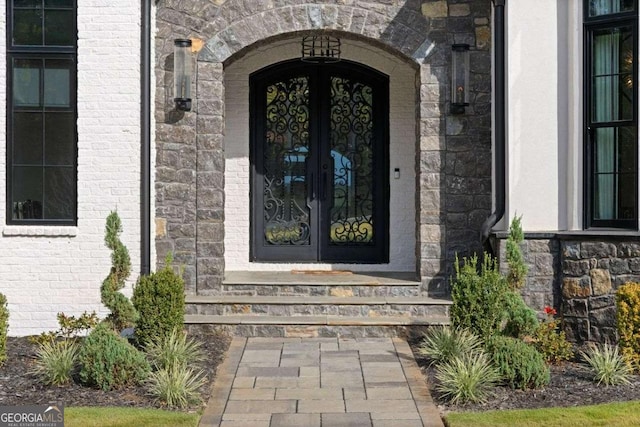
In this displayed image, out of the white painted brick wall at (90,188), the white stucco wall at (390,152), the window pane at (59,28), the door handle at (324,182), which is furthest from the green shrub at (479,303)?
the window pane at (59,28)

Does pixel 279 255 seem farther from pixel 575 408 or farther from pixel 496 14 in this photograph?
pixel 575 408

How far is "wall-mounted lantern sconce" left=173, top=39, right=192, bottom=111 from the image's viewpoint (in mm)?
8727

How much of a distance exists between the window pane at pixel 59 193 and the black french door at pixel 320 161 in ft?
7.46

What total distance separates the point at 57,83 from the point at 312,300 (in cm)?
346

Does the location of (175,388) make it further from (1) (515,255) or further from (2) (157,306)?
(1) (515,255)

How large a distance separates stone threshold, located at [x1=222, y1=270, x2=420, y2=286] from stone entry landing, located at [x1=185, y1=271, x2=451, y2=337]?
10 mm

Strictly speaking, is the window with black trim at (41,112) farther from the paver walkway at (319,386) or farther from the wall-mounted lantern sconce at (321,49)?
the wall-mounted lantern sconce at (321,49)

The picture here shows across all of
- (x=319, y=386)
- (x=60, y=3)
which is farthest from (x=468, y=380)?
(x=60, y=3)

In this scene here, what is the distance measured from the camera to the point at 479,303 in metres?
7.40

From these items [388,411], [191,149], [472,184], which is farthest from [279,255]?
[388,411]

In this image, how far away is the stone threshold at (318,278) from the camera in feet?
29.3

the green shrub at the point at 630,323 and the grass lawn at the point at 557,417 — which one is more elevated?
the green shrub at the point at 630,323

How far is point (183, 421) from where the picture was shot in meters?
5.61

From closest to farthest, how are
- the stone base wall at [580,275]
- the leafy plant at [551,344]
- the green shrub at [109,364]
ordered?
the green shrub at [109,364]
the leafy plant at [551,344]
the stone base wall at [580,275]
